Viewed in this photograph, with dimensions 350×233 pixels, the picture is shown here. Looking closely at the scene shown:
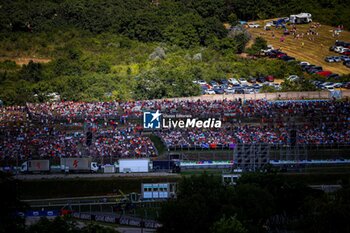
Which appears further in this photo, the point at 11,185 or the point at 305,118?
the point at 305,118

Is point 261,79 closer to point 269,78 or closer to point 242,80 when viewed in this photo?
point 269,78

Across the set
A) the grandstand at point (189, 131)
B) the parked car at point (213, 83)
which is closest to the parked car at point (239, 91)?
the parked car at point (213, 83)

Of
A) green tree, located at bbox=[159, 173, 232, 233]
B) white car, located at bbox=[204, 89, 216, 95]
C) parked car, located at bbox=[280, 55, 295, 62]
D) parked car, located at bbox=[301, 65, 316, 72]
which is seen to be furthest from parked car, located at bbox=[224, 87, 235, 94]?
green tree, located at bbox=[159, 173, 232, 233]

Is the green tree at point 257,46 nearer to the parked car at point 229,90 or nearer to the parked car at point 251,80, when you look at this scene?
the parked car at point 251,80

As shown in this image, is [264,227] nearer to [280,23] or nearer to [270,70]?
[270,70]

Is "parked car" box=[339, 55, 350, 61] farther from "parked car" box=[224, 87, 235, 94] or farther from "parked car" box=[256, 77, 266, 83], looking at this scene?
"parked car" box=[224, 87, 235, 94]

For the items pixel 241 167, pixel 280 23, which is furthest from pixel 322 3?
pixel 241 167

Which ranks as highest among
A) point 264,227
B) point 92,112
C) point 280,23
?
point 280,23
